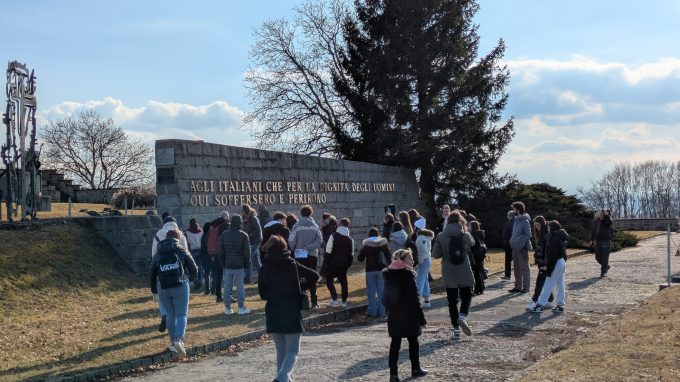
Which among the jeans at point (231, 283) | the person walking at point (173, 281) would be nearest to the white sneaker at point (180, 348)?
the person walking at point (173, 281)

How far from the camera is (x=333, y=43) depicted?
38.7 meters

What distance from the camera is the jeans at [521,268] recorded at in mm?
18219

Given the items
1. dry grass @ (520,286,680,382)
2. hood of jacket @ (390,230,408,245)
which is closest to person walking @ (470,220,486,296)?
hood of jacket @ (390,230,408,245)

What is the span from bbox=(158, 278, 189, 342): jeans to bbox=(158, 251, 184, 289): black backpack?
4.5 inches

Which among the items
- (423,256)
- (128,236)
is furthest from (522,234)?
(128,236)

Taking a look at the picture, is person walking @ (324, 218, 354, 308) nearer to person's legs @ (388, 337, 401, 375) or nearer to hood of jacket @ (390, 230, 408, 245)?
hood of jacket @ (390, 230, 408, 245)

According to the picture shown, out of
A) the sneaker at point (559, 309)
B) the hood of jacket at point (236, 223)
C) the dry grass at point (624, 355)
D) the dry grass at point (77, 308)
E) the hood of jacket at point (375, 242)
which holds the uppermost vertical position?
the hood of jacket at point (236, 223)

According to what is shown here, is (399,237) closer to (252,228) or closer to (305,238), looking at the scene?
(305,238)

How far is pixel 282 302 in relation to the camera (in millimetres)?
9414

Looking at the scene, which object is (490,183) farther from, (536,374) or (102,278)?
(536,374)

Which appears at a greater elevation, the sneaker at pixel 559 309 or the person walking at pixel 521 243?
the person walking at pixel 521 243

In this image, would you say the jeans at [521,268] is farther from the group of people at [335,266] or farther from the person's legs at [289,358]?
the person's legs at [289,358]

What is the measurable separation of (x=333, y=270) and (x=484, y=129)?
21.3 metres

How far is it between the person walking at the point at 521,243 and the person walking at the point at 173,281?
858cm
